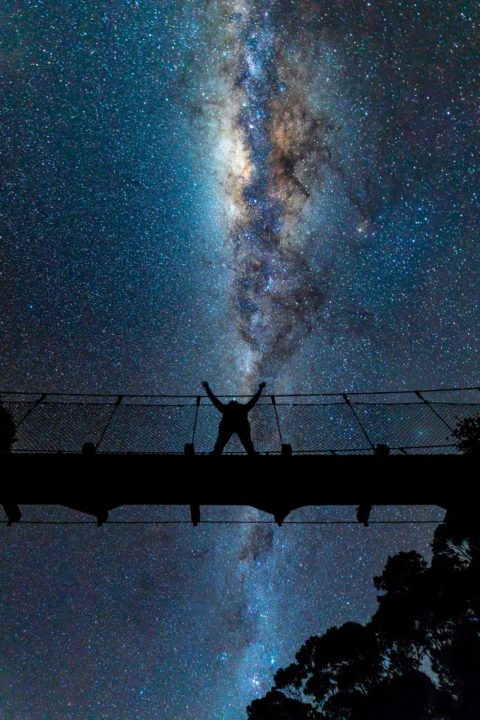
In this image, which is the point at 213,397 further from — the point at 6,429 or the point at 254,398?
the point at 6,429

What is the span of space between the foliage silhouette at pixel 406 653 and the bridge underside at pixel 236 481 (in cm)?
1455

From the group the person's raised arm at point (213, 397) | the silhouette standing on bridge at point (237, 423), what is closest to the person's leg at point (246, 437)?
the silhouette standing on bridge at point (237, 423)

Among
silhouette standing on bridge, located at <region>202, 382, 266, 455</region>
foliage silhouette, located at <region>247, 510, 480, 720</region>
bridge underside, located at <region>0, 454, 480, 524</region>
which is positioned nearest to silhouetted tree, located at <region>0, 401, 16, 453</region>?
bridge underside, located at <region>0, 454, 480, 524</region>

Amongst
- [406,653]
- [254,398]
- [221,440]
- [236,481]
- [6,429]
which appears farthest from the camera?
[406,653]

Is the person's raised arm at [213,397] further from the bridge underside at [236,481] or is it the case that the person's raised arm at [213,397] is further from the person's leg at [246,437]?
the bridge underside at [236,481]

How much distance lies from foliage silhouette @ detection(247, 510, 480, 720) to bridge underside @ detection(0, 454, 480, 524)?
573 inches

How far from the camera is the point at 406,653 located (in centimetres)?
2366

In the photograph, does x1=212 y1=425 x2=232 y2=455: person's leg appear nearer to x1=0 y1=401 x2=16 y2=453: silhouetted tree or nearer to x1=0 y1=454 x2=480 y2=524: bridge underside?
x1=0 y1=454 x2=480 y2=524: bridge underside

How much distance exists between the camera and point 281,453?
649cm

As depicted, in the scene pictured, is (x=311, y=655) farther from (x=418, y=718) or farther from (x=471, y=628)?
(x=471, y=628)

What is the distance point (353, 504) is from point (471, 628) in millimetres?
19554

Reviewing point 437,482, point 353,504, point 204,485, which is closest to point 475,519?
point 437,482

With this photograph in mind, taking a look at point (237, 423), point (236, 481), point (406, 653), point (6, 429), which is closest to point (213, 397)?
point (237, 423)

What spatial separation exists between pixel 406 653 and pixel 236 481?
24.6 metres
